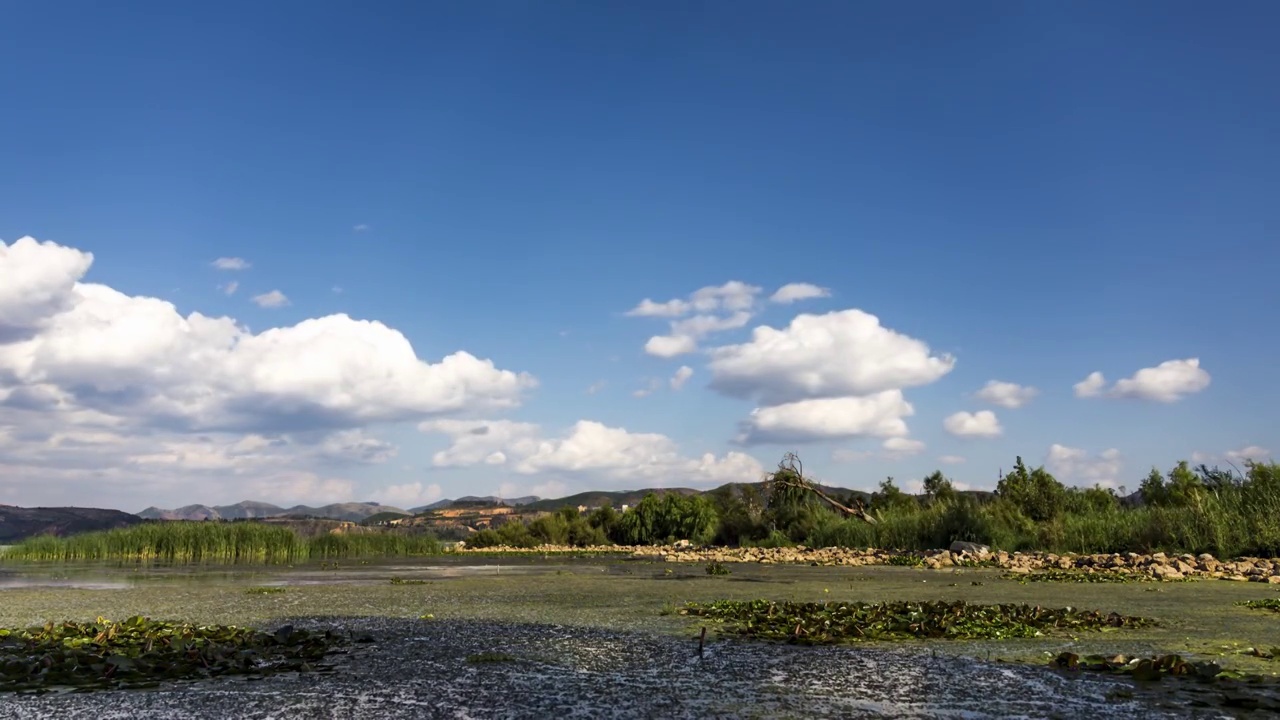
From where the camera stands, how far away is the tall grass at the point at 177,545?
27344 millimetres

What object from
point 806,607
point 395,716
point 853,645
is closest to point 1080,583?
point 806,607

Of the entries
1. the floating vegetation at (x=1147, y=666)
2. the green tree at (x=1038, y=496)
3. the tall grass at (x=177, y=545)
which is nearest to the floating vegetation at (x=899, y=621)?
the floating vegetation at (x=1147, y=666)

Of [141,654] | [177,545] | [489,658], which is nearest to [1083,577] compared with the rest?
[489,658]

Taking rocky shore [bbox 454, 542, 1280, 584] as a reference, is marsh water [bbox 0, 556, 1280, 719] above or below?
above

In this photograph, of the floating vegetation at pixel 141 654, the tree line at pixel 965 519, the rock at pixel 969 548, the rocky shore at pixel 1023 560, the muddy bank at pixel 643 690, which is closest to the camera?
the muddy bank at pixel 643 690

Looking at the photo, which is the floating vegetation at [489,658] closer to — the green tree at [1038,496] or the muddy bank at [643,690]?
the muddy bank at [643,690]

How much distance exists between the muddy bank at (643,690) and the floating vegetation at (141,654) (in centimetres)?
37

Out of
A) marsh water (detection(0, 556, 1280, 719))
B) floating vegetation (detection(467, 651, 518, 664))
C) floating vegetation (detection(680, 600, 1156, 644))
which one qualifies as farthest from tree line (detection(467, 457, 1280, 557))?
floating vegetation (detection(467, 651, 518, 664))

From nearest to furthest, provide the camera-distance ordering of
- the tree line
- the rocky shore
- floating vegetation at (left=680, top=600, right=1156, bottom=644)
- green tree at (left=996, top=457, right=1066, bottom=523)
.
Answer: floating vegetation at (left=680, top=600, right=1156, bottom=644) → the rocky shore → the tree line → green tree at (left=996, top=457, right=1066, bottom=523)

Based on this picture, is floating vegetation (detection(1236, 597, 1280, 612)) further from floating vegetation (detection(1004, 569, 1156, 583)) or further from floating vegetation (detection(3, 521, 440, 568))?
floating vegetation (detection(3, 521, 440, 568))

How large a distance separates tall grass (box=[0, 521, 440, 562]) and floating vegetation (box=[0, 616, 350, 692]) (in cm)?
2149

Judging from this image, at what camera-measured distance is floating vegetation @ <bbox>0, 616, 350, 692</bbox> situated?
596 cm

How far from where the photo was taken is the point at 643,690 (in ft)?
17.8

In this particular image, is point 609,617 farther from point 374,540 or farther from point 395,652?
point 374,540
